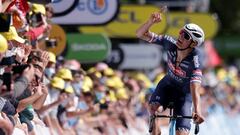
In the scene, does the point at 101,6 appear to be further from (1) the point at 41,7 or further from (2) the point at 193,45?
(2) the point at 193,45

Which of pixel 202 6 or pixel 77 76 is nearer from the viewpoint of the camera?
pixel 77 76

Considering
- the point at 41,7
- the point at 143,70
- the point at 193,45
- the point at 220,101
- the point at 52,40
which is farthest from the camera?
the point at 220,101

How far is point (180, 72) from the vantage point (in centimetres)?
1177

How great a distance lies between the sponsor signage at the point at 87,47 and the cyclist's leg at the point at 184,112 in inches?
202

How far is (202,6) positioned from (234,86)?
10.6 feet

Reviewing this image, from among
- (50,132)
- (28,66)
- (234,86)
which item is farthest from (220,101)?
(28,66)

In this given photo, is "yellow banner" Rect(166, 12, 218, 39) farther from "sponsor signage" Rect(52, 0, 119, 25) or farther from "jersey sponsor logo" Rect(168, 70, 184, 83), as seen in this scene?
"jersey sponsor logo" Rect(168, 70, 184, 83)

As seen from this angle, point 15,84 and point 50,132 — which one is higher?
point 15,84

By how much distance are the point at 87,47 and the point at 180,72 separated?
5.47 metres

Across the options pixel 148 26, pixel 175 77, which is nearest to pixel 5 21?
pixel 148 26

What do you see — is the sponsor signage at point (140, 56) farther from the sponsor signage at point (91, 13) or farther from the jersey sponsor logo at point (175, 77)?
the jersey sponsor logo at point (175, 77)

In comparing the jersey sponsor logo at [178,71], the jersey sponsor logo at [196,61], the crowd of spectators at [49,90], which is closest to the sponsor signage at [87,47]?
the crowd of spectators at [49,90]

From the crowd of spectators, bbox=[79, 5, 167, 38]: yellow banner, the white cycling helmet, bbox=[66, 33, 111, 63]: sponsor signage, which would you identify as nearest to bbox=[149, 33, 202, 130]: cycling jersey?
the white cycling helmet

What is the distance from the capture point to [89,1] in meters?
15.9
